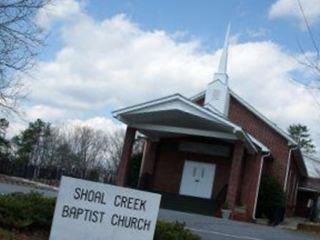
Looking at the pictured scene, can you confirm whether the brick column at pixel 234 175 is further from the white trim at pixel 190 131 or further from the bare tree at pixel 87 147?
the bare tree at pixel 87 147

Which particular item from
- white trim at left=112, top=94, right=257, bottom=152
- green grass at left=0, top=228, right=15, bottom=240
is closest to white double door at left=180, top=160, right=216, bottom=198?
white trim at left=112, top=94, right=257, bottom=152

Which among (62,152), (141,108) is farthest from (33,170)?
(62,152)

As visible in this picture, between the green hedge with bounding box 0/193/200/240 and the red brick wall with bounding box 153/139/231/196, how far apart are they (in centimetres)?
2095

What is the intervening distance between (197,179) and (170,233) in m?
22.0

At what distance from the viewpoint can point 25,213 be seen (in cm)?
1027

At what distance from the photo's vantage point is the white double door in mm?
32031

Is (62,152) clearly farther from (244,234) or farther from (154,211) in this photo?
(154,211)

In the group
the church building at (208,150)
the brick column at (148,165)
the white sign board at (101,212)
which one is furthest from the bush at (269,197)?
the white sign board at (101,212)

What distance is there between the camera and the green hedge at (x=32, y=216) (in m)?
10.1

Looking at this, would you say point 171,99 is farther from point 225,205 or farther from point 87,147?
point 87,147

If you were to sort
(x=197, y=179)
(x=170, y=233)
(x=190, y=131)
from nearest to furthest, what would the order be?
(x=170, y=233) → (x=190, y=131) → (x=197, y=179)

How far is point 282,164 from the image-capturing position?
33.1m

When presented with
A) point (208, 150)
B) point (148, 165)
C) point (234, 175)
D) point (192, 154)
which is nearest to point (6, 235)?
point (234, 175)

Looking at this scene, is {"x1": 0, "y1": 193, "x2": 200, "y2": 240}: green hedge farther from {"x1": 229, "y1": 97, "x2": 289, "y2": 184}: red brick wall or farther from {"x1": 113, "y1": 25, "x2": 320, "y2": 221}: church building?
{"x1": 229, "y1": 97, "x2": 289, "y2": 184}: red brick wall
